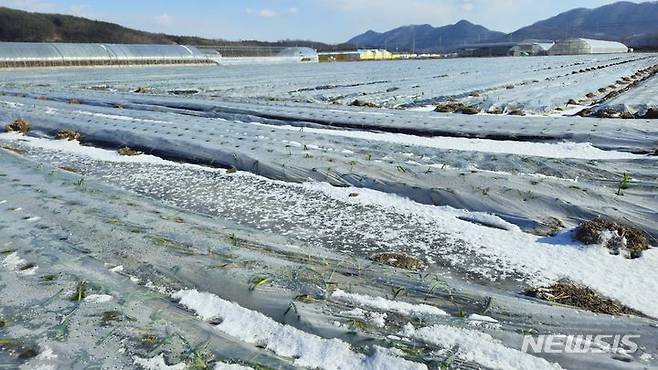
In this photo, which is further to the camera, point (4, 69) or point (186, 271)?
point (4, 69)

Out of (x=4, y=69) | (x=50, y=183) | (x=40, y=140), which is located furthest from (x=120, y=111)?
(x=4, y=69)

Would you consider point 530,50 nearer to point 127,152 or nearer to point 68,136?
point 68,136

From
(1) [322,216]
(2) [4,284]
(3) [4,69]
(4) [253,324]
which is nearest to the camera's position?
(4) [253,324]

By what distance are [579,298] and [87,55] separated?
3101 cm

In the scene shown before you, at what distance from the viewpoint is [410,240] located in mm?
3232

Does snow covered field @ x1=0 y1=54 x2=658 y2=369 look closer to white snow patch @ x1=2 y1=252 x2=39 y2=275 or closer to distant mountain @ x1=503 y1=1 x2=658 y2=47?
white snow patch @ x1=2 y1=252 x2=39 y2=275

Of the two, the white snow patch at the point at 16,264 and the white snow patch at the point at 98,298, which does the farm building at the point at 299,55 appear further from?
the white snow patch at the point at 98,298

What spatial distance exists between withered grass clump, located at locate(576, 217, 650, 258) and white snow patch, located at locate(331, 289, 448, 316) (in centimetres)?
155

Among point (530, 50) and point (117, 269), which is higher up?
point (530, 50)

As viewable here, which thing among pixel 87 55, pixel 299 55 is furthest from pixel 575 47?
pixel 87 55

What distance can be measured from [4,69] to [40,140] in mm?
20979

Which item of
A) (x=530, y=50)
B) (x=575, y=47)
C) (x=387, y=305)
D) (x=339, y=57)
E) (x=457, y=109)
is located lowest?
(x=387, y=305)

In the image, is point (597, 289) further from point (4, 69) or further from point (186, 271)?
point (4, 69)

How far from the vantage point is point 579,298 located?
2318mm
